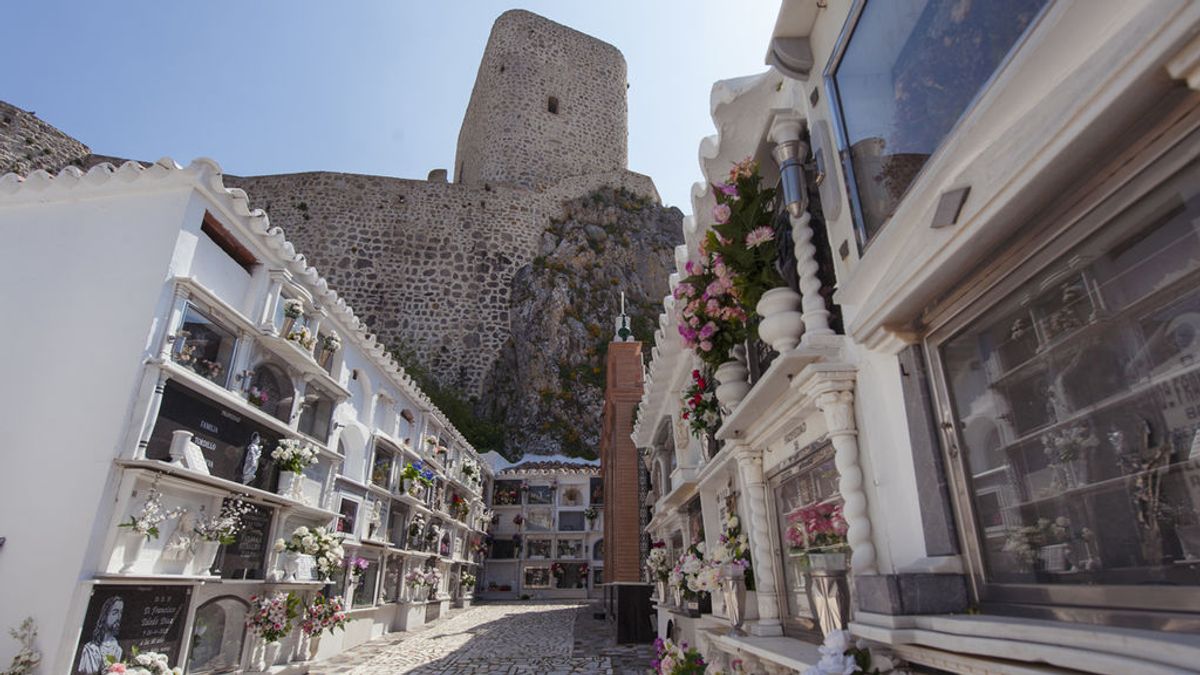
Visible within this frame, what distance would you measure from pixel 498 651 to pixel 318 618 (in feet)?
12.2

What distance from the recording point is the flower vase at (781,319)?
4172 mm

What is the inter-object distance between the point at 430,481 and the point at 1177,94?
17075 millimetres

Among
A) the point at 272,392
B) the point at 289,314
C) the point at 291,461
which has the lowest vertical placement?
the point at 291,461

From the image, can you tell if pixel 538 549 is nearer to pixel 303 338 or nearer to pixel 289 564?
pixel 289 564

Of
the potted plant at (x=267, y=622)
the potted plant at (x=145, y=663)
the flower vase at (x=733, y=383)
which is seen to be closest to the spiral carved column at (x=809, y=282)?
the flower vase at (x=733, y=383)

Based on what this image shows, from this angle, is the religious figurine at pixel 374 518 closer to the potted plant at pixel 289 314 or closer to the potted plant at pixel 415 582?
the potted plant at pixel 415 582

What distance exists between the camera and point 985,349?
263cm

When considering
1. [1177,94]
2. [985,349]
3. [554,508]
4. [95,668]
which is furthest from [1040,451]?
[554,508]

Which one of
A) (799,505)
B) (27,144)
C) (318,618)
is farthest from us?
(27,144)

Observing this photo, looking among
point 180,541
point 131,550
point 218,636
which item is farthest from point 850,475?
point 218,636

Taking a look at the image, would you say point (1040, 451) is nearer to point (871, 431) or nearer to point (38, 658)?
point (871, 431)

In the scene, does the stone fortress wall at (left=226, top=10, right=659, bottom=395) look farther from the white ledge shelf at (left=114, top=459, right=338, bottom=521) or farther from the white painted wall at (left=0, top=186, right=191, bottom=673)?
the white painted wall at (left=0, top=186, right=191, bottom=673)

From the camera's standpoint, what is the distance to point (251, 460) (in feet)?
28.8

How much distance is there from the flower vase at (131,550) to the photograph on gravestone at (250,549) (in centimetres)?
159
